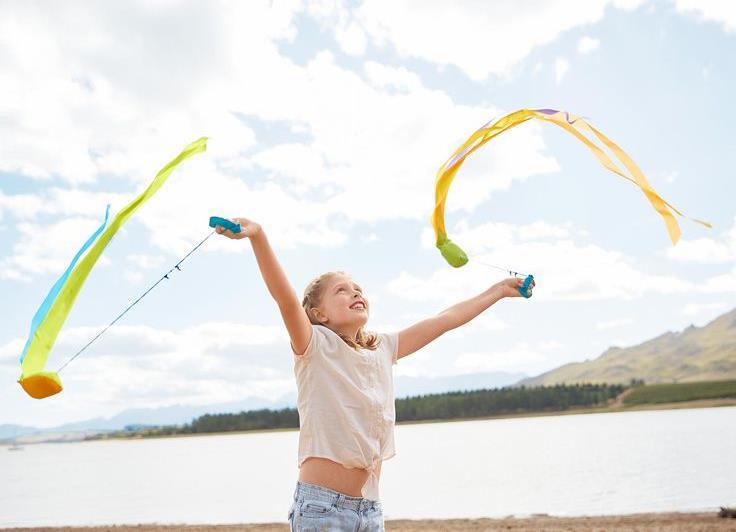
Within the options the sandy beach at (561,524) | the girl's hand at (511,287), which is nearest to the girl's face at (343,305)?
the girl's hand at (511,287)

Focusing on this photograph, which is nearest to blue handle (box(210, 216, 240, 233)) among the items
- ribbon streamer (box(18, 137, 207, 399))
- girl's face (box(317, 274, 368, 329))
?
girl's face (box(317, 274, 368, 329))

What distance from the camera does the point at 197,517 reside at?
20.1 meters

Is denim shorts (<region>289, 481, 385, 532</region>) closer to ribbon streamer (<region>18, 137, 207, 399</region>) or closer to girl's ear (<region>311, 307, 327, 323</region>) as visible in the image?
girl's ear (<region>311, 307, 327, 323</region>)

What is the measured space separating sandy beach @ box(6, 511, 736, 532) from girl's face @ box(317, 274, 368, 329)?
1123 cm

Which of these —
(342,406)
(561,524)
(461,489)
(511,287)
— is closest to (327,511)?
(342,406)

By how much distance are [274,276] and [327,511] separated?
1054 millimetres

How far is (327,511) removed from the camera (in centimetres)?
341

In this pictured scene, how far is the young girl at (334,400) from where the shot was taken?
134 inches

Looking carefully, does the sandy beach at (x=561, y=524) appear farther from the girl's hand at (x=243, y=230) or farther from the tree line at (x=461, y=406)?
the tree line at (x=461, y=406)

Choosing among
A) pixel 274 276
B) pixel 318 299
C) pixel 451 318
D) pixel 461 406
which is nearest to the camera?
pixel 274 276

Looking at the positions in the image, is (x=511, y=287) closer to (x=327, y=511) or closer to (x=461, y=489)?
(x=327, y=511)

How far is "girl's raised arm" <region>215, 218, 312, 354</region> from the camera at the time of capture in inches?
126

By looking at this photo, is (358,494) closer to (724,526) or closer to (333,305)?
(333,305)

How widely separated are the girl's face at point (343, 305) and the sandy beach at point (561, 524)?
11227 millimetres
